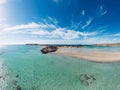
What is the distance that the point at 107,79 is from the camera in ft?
66.1

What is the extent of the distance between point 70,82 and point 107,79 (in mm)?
5890

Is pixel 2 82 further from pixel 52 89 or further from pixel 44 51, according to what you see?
pixel 44 51

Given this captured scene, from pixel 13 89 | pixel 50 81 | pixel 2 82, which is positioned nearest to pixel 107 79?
pixel 50 81

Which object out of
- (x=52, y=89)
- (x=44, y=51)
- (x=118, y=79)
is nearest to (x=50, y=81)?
(x=52, y=89)

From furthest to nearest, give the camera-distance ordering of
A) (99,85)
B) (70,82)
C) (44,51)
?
(44,51) < (70,82) < (99,85)

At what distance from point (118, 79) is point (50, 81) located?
10305mm

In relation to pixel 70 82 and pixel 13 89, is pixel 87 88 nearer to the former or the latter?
pixel 70 82

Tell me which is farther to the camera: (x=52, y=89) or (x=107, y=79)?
(x=107, y=79)

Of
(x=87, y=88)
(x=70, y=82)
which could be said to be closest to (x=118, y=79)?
(x=87, y=88)

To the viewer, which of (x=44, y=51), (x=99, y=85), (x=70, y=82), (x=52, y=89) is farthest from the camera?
(x=44, y=51)

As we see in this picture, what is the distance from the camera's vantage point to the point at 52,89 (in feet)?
54.1

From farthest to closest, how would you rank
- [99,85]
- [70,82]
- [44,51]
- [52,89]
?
[44,51]
[70,82]
[99,85]
[52,89]

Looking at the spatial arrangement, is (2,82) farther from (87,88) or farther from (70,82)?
(87,88)

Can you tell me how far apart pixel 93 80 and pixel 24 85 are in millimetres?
10200
